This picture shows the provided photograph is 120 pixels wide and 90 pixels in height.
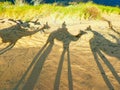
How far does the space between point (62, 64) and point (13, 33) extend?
154 inches

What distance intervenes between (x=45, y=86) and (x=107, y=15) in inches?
319

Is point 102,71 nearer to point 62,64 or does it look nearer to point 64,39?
point 62,64

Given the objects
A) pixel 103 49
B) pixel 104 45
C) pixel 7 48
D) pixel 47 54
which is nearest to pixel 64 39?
pixel 104 45

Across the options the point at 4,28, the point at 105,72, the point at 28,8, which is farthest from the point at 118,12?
the point at 105,72

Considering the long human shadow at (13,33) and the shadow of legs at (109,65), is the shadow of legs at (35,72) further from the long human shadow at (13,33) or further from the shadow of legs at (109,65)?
the shadow of legs at (109,65)

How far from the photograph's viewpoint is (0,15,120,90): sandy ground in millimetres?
6750

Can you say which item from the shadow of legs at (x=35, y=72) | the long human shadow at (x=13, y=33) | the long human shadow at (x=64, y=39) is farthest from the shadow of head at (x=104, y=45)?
the long human shadow at (x=13, y=33)

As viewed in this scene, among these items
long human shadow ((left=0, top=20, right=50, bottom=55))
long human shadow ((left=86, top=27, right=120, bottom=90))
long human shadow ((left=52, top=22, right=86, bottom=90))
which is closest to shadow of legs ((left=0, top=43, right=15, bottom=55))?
long human shadow ((left=0, top=20, right=50, bottom=55))

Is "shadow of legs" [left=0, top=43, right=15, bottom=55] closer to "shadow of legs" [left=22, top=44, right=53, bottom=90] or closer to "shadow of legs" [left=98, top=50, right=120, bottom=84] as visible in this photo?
"shadow of legs" [left=22, top=44, right=53, bottom=90]

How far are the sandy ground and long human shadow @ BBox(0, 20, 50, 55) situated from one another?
7.8 inches

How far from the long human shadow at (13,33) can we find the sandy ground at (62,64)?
20cm

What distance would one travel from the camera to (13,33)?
37.4 feet

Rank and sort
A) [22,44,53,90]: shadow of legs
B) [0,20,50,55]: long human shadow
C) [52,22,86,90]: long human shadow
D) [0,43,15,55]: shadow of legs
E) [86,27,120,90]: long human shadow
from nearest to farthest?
[22,44,53,90]: shadow of legs
[52,22,86,90]: long human shadow
[86,27,120,90]: long human shadow
[0,43,15,55]: shadow of legs
[0,20,50,55]: long human shadow

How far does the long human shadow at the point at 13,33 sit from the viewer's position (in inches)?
411
